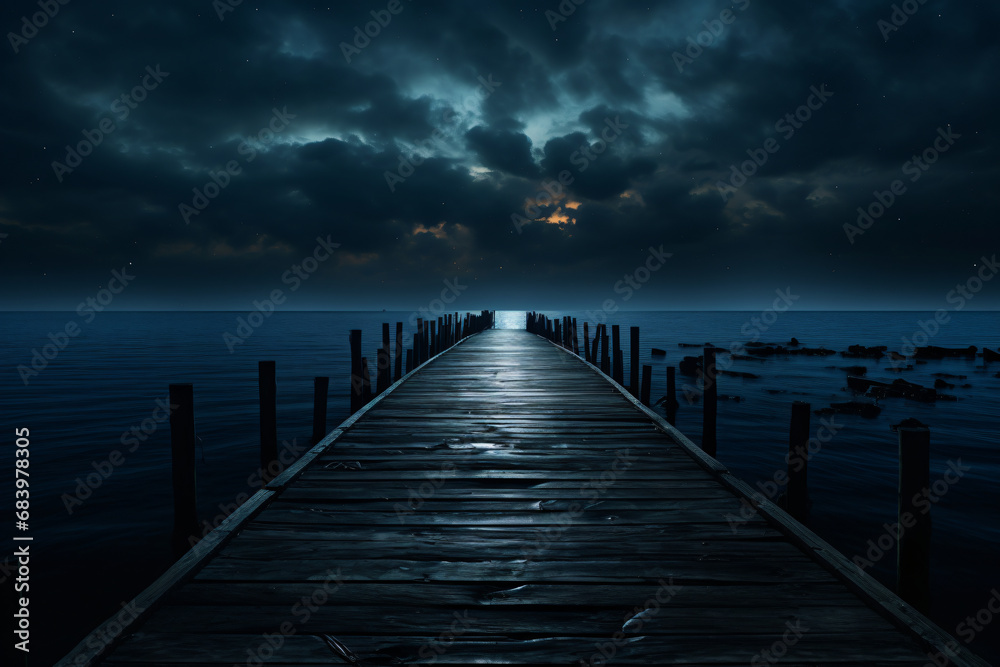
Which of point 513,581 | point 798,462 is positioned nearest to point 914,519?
point 798,462

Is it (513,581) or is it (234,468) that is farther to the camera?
(234,468)

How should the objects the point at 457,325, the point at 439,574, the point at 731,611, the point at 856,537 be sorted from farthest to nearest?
the point at 457,325
the point at 856,537
the point at 439,574
the point at 731,611

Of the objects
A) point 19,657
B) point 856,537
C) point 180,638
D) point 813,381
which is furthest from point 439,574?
point 813,381

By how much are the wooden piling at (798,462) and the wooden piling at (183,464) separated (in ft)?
20.8

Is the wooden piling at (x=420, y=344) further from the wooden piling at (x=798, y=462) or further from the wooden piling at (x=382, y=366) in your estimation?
the wooden piling at (x=798, y=462)

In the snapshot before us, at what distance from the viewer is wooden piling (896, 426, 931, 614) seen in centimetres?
328

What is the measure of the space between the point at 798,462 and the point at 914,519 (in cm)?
179

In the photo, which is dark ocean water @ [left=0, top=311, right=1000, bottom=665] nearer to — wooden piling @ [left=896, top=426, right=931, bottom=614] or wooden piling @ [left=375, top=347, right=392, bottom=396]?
wooden piling @ [left=375, top=347, right=392, bottom=396]

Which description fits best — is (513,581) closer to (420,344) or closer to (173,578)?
(173,578)

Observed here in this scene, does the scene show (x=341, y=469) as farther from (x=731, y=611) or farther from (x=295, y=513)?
(x=731, y=611)

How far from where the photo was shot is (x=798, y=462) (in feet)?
17.0

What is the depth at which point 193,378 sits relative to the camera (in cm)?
2233

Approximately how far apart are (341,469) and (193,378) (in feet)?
72.1

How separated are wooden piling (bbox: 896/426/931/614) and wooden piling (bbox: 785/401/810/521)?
1625mm
